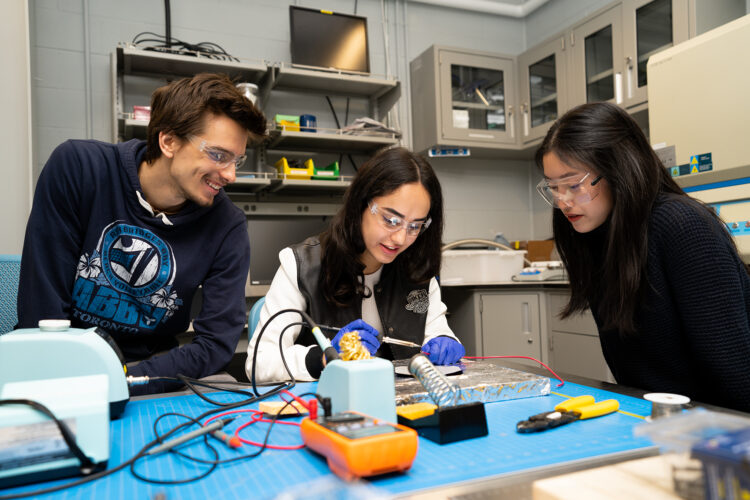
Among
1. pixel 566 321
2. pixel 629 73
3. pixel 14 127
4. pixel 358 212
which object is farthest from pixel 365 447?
pixel 629 73

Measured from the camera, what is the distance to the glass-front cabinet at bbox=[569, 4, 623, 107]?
291 centimetres

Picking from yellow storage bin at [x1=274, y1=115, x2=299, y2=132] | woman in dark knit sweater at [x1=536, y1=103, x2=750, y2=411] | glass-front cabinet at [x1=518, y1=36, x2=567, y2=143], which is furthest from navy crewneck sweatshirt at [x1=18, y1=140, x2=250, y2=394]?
glass-front cabinet at [x1=518, y1=36, x2=567, y2=143]

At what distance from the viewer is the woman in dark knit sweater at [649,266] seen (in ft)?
3.18

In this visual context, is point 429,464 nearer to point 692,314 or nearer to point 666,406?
point 666,406

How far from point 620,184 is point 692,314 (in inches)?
12.0

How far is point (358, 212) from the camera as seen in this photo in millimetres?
1484

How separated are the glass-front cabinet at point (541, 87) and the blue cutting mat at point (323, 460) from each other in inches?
114

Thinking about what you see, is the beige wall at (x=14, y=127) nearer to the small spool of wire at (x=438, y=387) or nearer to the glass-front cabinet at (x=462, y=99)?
the small spool of wire at (x=438, y=387)

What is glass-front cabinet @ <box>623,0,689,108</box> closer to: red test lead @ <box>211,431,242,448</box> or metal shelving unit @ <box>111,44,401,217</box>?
metal shelving unit @ <box>111,44,401,217</box>

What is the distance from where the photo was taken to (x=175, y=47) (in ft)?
9.87

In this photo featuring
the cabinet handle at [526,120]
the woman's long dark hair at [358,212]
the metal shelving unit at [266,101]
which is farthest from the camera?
the cabinet handle at [526,120]

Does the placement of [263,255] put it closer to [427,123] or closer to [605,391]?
[427,123]

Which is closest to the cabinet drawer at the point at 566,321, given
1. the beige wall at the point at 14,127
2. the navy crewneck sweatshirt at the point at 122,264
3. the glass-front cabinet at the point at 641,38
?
the glass-front cabinet at the point at 641,38

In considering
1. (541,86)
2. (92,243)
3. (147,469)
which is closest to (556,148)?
(147,469)
